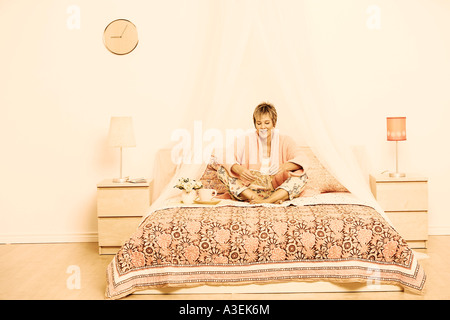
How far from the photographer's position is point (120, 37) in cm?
487

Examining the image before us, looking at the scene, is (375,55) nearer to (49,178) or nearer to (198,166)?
(198,166)

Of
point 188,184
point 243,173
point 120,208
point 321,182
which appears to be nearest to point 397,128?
point 321,182

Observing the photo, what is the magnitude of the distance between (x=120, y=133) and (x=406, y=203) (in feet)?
8.17

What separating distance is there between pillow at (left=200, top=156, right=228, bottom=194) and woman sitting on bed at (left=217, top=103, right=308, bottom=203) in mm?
250

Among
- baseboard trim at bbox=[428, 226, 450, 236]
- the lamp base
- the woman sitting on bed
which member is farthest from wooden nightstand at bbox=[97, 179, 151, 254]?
baseboard trim at bbox=[428, 226, 450, 236]

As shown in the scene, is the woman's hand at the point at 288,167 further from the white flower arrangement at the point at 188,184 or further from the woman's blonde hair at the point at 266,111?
the white flower arrangement at the point at 188,184

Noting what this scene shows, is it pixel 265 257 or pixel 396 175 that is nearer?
pixel 265 257

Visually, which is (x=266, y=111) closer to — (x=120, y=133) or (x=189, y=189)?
(x=189, y=189)

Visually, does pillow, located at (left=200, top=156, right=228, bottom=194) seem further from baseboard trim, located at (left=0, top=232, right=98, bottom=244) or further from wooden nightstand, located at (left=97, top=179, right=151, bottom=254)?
baseboard trim, located at (left=0, top=232, right=98, bottom=244)

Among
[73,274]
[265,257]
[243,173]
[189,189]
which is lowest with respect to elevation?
[73,274]

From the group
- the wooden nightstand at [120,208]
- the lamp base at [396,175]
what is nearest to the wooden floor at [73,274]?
the wooden nightstand at [120,208]
